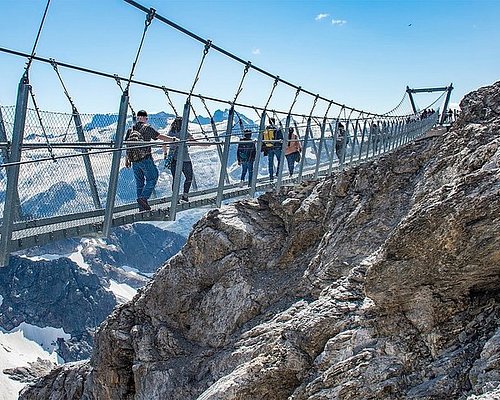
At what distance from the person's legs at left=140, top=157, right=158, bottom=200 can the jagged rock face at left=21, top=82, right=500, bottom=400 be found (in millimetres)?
3636

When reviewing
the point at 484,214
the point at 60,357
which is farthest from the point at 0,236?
the point at 60,357

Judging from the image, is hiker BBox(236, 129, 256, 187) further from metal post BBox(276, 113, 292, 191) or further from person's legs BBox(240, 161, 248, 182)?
metal post BBox(276, 113, 292, 191)

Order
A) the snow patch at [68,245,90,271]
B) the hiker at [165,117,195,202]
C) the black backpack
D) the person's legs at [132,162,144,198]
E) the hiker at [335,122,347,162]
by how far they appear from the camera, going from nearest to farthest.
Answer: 1. the black backpack
2. the person's legs at [132,162,144,198]
3. the hiker at [165,117,195,202]
4. the hiker at [335,122,347,162]
5. the snow patch at [68,245,90,271]

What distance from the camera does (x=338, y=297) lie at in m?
10.8

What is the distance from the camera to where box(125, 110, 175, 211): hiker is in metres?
7.57

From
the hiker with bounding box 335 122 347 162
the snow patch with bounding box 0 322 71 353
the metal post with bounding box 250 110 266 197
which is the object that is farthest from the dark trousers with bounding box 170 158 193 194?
the snow patch with bounding box 0 322 71 353

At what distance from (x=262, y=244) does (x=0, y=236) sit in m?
12.5


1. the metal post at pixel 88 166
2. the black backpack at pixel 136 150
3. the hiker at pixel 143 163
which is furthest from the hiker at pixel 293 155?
the metal post at pixel 88 166

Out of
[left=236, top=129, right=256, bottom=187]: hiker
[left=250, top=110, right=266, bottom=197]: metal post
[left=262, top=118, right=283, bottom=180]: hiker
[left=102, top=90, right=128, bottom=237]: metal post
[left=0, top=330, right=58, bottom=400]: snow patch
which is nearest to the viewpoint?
[left=102, top=90, right=128, bottom=237]: metal post

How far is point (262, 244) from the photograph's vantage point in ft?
57.2

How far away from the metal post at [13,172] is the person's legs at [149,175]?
2408 mm

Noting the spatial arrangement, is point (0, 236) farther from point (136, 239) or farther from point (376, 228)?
point (136, 239)

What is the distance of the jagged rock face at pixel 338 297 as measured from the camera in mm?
6926

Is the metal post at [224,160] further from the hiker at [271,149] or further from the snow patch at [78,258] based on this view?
the snow patch at [78,258]
